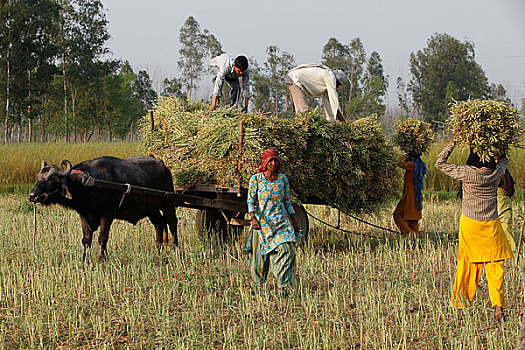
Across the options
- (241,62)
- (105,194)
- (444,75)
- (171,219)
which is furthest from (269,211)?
(444,75)

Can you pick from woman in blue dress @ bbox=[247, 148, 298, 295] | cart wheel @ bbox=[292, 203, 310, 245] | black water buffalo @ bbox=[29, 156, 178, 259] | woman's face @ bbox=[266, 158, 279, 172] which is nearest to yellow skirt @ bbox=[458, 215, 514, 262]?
woman in blue dress @ bbox=[247, 148, 298, 295]

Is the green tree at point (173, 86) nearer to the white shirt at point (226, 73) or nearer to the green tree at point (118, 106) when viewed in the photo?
the green tree at point (118, 106)

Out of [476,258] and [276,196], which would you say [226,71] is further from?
[476,258]

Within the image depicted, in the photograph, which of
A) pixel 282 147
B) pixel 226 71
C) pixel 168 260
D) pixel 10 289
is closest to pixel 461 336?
pixel 282 147

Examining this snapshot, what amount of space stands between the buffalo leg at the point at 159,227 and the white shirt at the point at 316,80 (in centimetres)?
253

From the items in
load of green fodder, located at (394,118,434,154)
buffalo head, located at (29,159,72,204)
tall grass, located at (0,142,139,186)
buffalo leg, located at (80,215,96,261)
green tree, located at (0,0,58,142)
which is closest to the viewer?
buffalo head, located at (29,159,72,204)

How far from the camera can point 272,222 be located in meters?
4.75

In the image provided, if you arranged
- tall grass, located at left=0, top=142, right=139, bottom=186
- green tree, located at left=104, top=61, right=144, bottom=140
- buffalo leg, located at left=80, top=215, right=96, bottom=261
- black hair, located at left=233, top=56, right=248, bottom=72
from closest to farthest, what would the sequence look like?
buffalo leg, located at left=80, top=215, right=96, bottom=261 < black hair, located at left=233, top=56, right=248, bottom=72 < tall grass, located at left=0, top=142, right=139, bottom=186 < green tree, located at left=104, top=61, right=144, bottom=140

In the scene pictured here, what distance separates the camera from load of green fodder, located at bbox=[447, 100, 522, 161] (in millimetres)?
4109

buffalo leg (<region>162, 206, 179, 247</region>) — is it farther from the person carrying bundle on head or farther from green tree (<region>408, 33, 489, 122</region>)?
green tree (<region>408, 33, 489, 122</region>)

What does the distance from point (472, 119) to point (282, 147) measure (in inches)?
78.8

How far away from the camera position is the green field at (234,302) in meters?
3.53

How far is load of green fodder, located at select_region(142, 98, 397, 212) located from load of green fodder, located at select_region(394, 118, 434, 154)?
1.19ft

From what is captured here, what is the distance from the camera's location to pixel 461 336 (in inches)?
136
